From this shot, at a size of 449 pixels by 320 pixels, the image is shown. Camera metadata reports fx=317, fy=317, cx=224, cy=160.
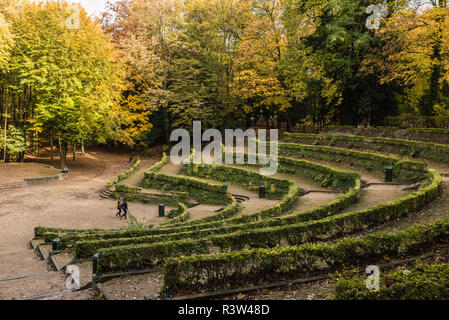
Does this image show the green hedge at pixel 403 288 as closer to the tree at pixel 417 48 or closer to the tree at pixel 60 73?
the tree at pixel 417 48

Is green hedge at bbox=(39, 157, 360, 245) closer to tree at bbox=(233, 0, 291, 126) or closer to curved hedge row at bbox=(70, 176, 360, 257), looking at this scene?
curved hedge row at bbox=(70, 176, 360, 257)

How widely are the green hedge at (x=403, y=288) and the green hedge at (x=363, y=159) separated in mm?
14796

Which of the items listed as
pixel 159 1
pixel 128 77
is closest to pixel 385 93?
pixel 159 1

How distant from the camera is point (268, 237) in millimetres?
10133

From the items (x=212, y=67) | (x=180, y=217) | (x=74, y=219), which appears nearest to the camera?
(x=180, y=217)

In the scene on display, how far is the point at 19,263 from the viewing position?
507 inches

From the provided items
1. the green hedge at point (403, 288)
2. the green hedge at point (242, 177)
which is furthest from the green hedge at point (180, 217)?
the green hedge at point (403, 288)

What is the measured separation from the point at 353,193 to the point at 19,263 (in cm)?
1523

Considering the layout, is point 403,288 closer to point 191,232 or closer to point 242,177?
point 191,232

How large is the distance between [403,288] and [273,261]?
116 inches

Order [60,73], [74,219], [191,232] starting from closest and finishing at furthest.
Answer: [191,232]
[74,219]
[60,73]

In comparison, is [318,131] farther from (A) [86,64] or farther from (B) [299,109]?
(A) [86,64]

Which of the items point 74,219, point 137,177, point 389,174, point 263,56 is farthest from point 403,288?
point 263,56

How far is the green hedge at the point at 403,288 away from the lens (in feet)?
18.3
